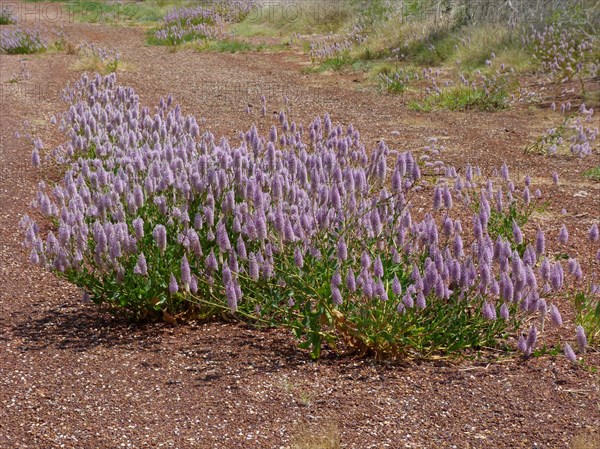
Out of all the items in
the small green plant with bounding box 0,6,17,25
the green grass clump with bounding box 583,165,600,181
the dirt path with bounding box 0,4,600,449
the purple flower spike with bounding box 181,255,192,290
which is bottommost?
the green grass clump with bounding box 583,165,600,181

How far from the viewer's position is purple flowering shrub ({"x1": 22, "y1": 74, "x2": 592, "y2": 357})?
10.5 feet

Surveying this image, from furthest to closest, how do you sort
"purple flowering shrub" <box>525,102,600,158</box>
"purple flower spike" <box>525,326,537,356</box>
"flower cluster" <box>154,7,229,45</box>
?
1. "flower cluster" <box>154,7,229,45</box>
2. "purple flowering shrub" <box>525,102,600,158</box>
3. "purple flower spike" <box>525,326,537,356</box>

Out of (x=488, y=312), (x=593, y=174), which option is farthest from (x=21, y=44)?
(x=488, y=312)

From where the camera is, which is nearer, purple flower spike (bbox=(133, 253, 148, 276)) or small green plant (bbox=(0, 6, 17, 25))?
purple flower spike (bbox=(133, 253, 148, 276))

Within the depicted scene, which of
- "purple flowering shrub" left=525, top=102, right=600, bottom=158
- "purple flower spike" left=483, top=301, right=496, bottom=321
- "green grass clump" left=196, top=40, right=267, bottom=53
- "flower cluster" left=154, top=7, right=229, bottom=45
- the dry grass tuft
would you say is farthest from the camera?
"flower cluster" left=154, top=7, right=229, bottom=45

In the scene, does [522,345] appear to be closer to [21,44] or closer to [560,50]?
[560,50]

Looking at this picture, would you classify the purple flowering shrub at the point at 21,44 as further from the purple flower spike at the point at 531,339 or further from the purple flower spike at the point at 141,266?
the purple flower spike at the point at 531,339

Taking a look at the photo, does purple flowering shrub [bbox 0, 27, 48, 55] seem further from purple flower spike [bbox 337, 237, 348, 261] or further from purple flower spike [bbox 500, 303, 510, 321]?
purple flower spike [bbox 500, 303, 510, 321]

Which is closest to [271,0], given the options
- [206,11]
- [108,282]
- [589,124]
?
[206,11]

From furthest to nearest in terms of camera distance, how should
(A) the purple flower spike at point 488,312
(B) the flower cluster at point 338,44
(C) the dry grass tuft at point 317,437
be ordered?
(B) the flower cluster at point 338,44 → (A) the purple flower spike at point 488,312 → (C) the dry grass tuft at point 317,437

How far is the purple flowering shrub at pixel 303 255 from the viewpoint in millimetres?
3209

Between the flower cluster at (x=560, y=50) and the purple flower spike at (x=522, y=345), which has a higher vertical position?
the flower cluster at (x=560, y=50)

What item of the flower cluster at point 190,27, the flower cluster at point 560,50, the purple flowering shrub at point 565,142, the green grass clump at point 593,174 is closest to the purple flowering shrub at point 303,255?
the green grass clump at point 593,174

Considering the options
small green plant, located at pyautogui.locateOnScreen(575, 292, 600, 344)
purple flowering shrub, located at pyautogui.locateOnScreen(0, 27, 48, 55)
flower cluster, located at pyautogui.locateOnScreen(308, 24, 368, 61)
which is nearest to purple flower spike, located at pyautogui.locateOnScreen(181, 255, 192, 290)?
small green plant, located at pyautogui.locateOnScreen(575, 292, 600, 344)
